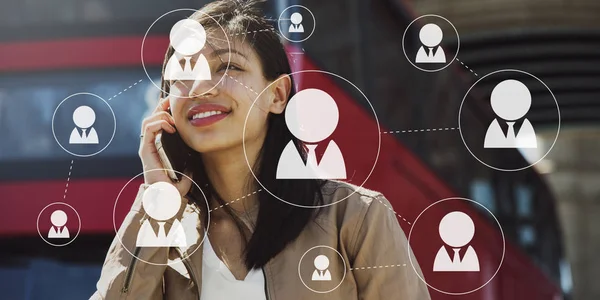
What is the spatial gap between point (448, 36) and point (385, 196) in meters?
0.50

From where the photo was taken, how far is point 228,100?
89.7 inches

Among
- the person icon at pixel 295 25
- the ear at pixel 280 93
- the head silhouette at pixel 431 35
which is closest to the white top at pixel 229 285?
the ear at pixel 280 93

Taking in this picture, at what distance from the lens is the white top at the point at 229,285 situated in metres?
2.24

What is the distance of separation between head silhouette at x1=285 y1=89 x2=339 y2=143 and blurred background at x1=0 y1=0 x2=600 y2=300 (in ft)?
0.19

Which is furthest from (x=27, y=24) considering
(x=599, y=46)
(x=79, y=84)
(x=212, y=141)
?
(x=599, y=46)

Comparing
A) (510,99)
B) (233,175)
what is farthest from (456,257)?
(233,175)

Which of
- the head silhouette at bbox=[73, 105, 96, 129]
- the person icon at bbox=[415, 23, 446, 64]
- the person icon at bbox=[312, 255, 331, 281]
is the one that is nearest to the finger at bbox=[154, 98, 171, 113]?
the head silhouette at bbox=[73, 105, 96, 129]

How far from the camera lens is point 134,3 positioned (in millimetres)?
2426

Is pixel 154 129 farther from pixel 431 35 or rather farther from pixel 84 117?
pixel 431 35

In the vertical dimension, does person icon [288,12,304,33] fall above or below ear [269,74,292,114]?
above

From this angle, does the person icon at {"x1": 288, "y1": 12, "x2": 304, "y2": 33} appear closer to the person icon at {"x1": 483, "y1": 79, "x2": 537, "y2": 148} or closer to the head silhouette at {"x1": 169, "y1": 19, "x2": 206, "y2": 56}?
the head silhouette at {"x1": 169, "y1": 19, "x2": 206, "y2": 56}

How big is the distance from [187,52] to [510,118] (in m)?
0.95

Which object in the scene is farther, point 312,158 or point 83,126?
point 83,126

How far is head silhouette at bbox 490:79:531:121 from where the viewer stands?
2.26 meters
